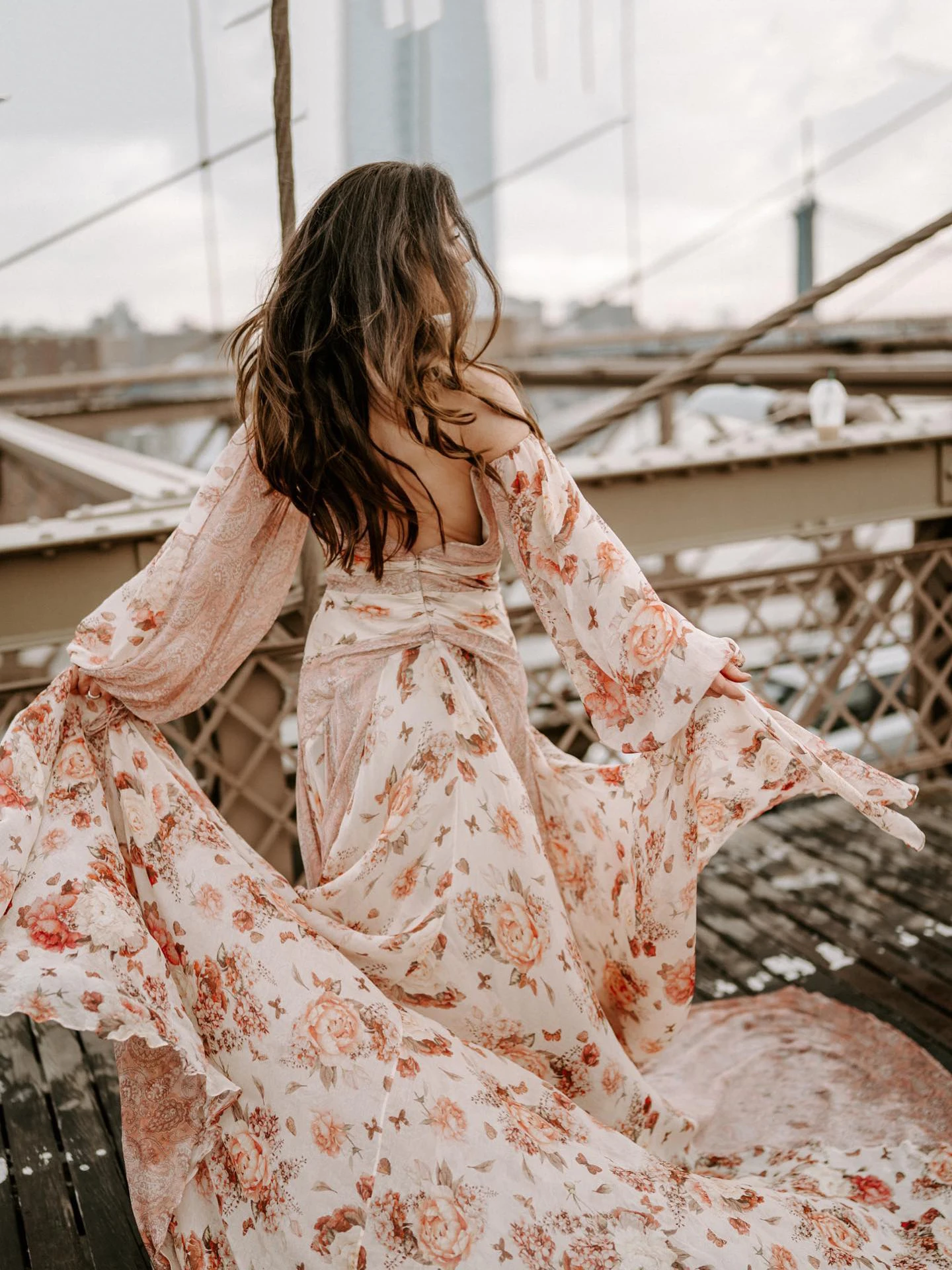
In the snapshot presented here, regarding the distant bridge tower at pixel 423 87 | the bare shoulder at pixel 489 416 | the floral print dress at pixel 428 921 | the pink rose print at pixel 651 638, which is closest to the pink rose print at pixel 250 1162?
the floral print dress at pixel 428 921

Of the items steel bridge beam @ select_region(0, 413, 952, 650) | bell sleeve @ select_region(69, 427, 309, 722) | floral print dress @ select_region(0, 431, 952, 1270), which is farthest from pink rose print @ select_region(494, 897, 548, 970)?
steel bridge beam @ select_region(0, 413, 952, 650)

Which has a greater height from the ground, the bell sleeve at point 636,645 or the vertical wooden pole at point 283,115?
the vertical wooden pole at point 283,115

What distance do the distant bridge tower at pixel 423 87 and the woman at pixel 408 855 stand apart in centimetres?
318

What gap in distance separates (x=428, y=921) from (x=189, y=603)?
0.47 m

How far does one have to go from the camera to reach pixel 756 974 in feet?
6.89

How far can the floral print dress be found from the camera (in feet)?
3.74

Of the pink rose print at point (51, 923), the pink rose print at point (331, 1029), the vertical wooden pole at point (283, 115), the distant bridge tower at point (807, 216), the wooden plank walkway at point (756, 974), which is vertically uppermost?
the distant bridge tower at point (807, 216)

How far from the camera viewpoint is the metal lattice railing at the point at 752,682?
87.7 inches

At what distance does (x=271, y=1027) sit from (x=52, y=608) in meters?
1.14

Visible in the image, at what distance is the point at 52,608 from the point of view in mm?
2094

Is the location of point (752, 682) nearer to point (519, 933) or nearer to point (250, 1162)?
point (519, 933)

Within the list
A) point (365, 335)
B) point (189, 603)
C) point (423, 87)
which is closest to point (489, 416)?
point (365, 335)

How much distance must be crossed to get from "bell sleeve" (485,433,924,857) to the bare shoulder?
14mm

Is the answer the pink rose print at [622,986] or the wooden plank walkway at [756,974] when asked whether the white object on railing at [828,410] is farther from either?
the pink rose print at [622,986]
